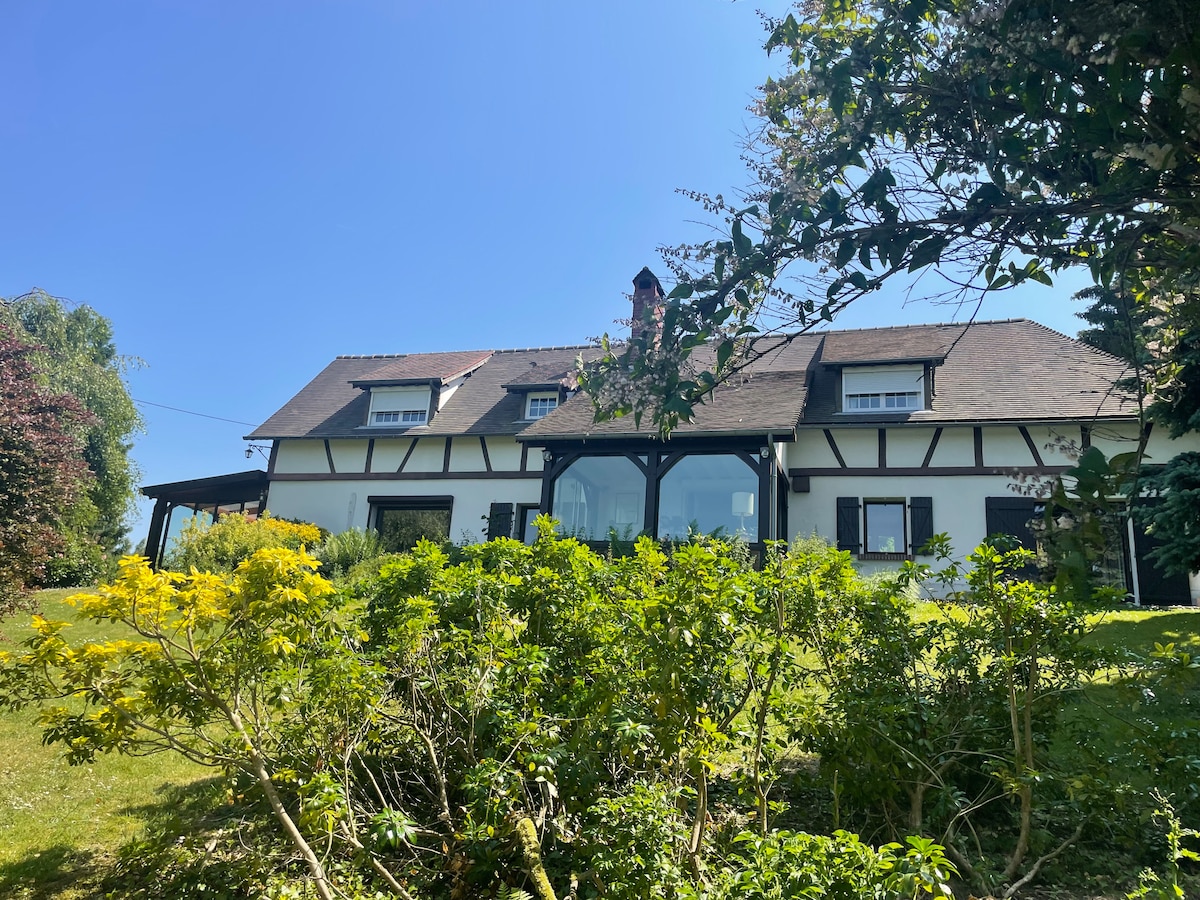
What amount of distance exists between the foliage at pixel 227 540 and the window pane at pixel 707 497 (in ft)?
24.2

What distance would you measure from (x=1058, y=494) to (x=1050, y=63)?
1.21 metres

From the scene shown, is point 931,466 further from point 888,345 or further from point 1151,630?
point 1151,630

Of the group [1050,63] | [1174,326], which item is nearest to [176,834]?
A: [1050,63]

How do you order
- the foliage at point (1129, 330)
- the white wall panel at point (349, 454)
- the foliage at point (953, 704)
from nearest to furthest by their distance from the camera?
1. the foliage at point (1129, 330)
2. the foliage at point (953, 704)
3. the white wall panel at point (349, 454)

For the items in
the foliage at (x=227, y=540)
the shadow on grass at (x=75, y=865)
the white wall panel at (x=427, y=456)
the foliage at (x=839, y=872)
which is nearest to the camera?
the foliage at (x=839, y=872)

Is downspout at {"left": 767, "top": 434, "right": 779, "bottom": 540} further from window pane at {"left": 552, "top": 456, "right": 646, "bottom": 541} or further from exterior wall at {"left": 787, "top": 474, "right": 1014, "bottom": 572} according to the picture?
window pane at {"left": 552, "top": 456, "right": 646, "bottom": 541}

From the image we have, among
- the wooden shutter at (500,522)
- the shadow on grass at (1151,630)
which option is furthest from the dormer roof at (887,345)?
the wooden shutter at (500,522)

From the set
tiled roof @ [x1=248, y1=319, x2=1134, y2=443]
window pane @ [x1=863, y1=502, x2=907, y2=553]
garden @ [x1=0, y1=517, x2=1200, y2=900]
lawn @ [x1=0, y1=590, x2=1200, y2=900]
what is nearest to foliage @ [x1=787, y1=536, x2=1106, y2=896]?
garden @ [x1=0, y1=517, x2=1200, y2=900]

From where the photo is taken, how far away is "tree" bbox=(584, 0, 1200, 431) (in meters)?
1.97

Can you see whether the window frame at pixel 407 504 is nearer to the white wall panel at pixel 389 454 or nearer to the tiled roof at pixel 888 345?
the white wall panel at pixel 389 454

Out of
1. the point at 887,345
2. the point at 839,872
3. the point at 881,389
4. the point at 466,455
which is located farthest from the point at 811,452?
the point at 839,872

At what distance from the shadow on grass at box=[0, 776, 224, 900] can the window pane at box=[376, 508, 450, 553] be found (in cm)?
1257

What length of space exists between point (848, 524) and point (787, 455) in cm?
181

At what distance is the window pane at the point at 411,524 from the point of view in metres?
16.7
